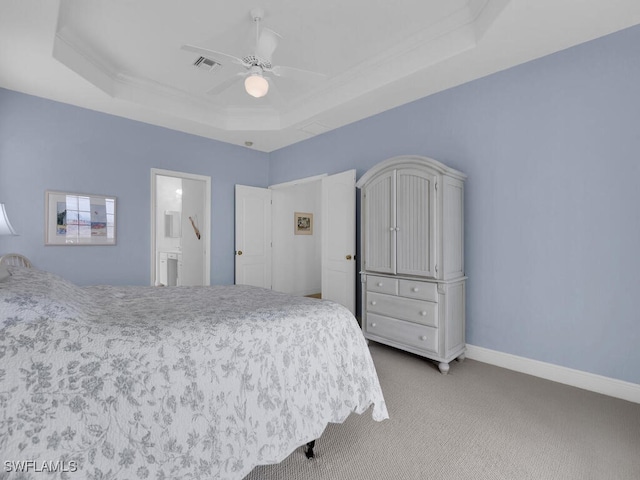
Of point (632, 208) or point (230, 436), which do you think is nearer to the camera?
point (230, 436)

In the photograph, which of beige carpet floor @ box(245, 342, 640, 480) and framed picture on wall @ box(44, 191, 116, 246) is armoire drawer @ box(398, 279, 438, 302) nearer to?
beige carpet floor @ box(245, 342, 640, 480)

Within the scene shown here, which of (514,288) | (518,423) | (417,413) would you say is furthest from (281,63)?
(518,423)

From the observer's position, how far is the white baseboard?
2.28 metres

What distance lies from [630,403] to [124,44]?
5.16 m

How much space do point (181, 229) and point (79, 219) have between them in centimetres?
198

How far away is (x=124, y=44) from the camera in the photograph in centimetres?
289

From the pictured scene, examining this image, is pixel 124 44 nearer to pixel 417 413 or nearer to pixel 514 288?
pixel 417 413

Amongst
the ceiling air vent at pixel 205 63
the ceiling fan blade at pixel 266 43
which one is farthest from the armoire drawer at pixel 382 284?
the ceiling air vent at pixel 205 63

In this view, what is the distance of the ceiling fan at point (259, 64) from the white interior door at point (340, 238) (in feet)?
5.25

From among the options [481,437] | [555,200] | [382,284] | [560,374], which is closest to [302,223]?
[382,284]

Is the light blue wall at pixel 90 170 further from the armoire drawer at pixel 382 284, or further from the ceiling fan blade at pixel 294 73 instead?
the armoire drawer at pixel 382 284

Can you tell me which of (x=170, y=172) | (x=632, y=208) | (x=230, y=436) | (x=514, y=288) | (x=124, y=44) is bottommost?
(x=230, y=436)

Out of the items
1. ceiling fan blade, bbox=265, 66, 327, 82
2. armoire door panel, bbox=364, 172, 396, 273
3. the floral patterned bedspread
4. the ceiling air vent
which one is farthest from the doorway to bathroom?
the floral patterned bedspread

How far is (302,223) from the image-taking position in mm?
6453
